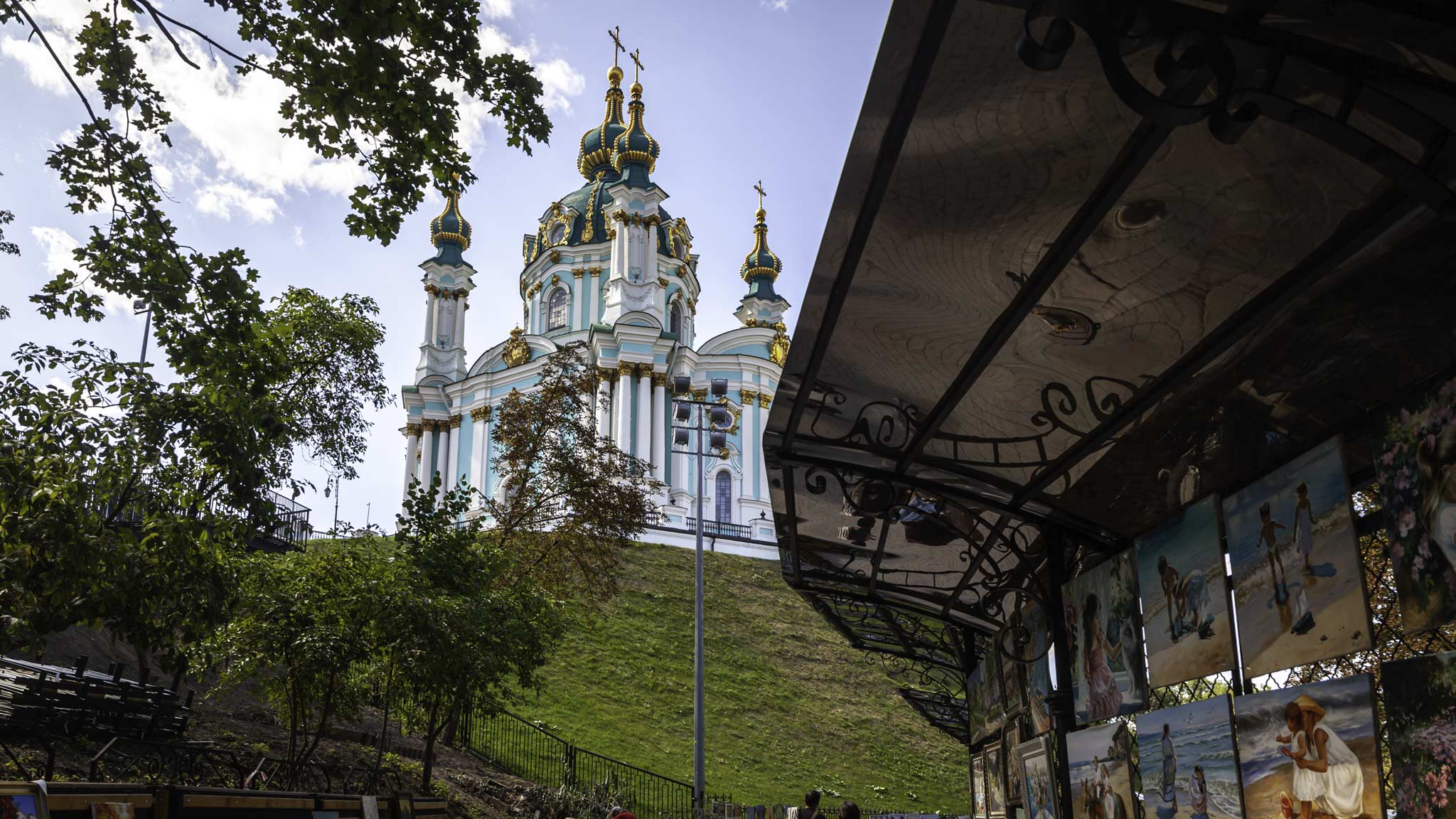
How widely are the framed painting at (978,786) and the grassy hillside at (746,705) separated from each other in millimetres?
14671

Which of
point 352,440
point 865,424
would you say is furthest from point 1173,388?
point 352,440

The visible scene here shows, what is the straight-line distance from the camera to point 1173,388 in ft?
17.1

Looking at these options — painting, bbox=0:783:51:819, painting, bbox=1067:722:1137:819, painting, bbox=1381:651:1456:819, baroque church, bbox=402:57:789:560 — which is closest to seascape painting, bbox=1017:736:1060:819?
painting, bbox=1067:722:1137:819

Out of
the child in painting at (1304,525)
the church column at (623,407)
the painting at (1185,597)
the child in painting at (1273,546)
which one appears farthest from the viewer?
the church column at (623,407)

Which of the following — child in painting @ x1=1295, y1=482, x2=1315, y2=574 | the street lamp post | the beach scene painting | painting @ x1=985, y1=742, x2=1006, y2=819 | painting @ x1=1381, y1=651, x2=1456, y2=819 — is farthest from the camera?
the street lamp post

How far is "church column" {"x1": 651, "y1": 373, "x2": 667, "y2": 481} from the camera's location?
55.2 m

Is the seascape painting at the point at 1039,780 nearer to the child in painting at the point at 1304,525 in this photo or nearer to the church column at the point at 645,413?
the child in painting at the point at 1304,525

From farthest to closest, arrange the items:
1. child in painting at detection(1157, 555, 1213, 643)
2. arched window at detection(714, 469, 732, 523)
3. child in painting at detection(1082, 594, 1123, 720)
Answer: arched window at detection(714, 469, 732, 523), child in painting at detection(1082, 594, 1123, 720), child in painting at detection(1157, 555, 1213, 643)

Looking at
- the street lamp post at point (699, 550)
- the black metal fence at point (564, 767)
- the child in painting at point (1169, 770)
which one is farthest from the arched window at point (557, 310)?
the child in painting at point (1169, 770)

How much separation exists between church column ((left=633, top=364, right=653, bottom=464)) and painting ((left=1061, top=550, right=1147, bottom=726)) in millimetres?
47063

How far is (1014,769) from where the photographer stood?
9.29m

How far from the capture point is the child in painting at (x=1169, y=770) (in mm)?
5801

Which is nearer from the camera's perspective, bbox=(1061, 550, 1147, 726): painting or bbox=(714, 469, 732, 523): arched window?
bbox=(1061, 550, 1147, 726): painting

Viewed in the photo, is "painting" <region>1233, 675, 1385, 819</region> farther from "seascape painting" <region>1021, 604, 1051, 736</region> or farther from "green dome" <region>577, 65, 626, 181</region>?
"green dome" <region>577, 65, 626, 181</region>
